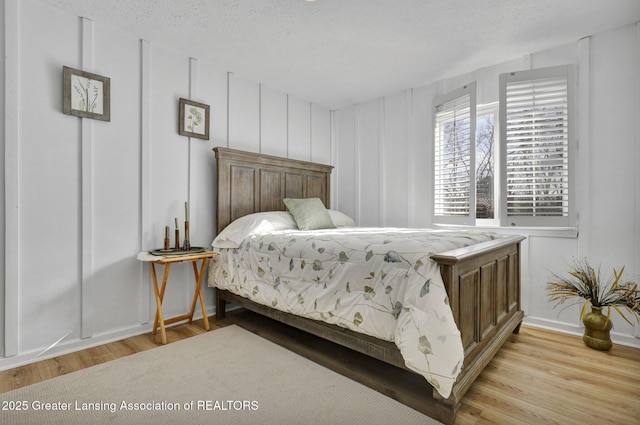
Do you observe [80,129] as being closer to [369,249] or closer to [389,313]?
[369,249]

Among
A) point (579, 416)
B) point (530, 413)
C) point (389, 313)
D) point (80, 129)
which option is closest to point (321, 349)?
point (389, 313)

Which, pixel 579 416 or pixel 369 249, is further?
pixel 369 249

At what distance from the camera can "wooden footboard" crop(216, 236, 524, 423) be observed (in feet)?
5.12

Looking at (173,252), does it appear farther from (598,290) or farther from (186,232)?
(598,290)

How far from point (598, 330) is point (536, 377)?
862 mm

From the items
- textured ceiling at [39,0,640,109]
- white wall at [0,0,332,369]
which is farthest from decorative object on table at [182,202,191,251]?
textured ceiling at [39,0,640,109]

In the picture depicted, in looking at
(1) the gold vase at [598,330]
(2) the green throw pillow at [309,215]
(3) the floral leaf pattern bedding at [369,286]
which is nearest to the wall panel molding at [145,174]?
(3) the floral leaf pattern bedding at [369,286]

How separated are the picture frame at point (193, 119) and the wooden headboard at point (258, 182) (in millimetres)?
223

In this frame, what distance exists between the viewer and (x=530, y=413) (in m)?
1.58

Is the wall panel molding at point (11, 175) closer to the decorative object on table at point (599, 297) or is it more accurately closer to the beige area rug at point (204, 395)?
the beige area rug at point (204, 395)

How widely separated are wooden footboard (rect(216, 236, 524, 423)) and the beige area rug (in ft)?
0.64

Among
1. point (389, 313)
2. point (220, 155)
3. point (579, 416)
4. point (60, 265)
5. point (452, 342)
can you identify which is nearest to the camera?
point (452, 342)

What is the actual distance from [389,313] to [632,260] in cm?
222

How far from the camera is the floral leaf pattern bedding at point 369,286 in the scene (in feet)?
4.83
